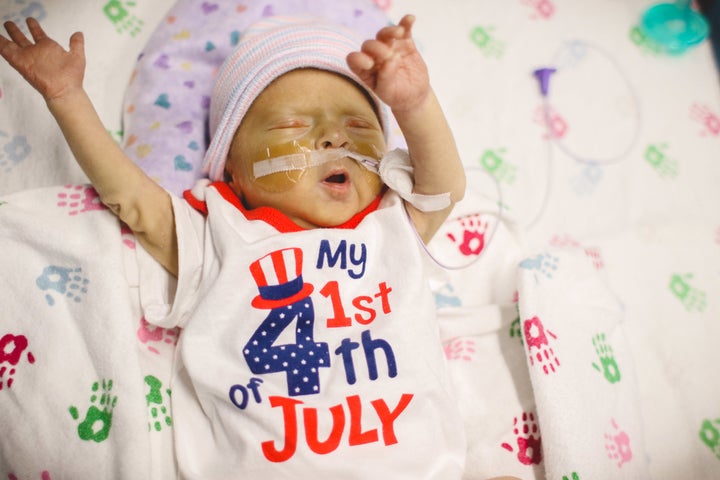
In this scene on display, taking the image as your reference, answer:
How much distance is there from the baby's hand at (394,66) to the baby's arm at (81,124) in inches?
18.9

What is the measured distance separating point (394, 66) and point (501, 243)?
0.64 m

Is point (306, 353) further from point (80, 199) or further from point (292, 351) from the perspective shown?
point (80, 199)

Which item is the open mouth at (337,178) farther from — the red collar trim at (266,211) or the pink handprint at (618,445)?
the pink handprint at (618,445)

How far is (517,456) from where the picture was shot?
1.25 metres

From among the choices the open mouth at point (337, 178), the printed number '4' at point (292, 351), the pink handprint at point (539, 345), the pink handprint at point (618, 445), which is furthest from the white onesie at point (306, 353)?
the pink handprint at point (618, 445)

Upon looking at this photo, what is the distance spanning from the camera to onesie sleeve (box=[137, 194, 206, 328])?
1.21 metres

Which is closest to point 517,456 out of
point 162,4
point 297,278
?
point 297,278

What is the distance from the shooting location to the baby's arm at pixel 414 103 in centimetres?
101

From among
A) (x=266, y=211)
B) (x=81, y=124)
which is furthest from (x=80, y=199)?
(x=266, y=211)

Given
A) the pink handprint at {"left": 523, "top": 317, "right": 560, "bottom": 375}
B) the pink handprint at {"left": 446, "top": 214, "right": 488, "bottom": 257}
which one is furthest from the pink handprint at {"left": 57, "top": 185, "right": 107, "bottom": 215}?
the pink handprint at {"left": 523, "top": 317, "right": 560, "bottom": 375}

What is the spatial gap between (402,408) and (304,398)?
0.19 meters

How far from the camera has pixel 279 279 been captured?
3.86ft

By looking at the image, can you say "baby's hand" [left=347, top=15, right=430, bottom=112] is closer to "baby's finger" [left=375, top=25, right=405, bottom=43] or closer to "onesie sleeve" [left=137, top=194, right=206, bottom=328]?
"baby's finger" [left=375, top=25, right=405, bottom=43]

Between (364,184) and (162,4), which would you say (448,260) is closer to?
(364,184)
